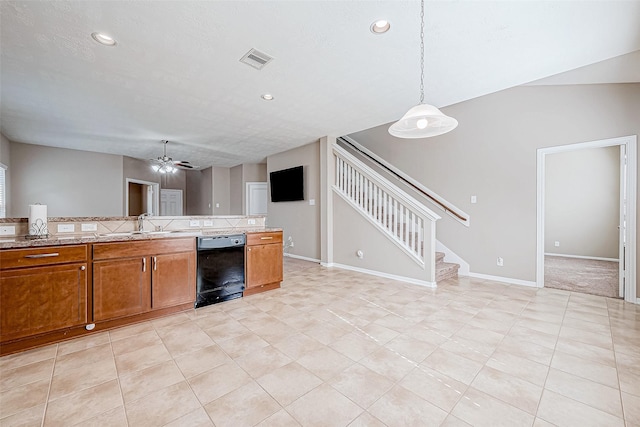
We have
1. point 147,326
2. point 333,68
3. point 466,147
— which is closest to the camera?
point 147,326

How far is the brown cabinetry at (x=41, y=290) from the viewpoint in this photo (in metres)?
1.98

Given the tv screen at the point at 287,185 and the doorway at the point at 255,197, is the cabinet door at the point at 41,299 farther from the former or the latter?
the doorway at the point at 255,197

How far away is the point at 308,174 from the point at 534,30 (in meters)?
4.34

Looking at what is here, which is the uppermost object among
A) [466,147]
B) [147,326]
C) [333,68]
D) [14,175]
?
[333,68]

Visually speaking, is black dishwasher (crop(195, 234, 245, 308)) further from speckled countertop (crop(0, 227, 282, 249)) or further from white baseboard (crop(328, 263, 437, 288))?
white baseboard (crop(328, 263, 437, 288))

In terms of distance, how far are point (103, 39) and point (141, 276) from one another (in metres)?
2.16

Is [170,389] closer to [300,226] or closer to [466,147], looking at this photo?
[300,226]

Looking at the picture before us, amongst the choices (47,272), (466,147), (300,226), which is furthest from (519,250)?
(47,272)

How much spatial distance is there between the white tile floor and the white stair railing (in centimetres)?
117

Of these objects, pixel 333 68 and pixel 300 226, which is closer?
pixel 333 68

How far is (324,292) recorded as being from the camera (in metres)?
3.59

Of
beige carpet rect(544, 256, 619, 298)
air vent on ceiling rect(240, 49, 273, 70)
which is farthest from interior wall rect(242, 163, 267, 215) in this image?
beige carpet rect(544, 256, 619, 298)

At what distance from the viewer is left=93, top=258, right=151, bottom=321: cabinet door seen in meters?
2.36

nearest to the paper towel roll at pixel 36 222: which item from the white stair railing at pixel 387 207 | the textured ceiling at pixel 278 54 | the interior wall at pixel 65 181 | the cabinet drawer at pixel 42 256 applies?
the cabinet drawer at pixel 42 256
